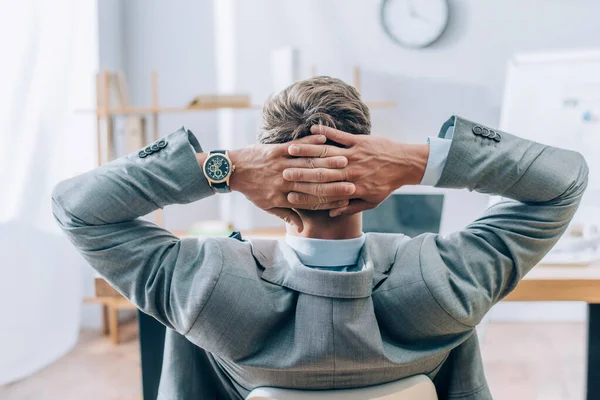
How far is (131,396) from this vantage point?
2.32m

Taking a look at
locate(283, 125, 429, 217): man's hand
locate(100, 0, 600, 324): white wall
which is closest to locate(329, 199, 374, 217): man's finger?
locate(283, 125, 429, 217): man's hand

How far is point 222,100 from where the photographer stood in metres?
2.83

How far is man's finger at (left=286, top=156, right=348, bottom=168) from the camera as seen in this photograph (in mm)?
809

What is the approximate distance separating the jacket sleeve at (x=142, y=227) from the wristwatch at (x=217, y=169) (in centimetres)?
1

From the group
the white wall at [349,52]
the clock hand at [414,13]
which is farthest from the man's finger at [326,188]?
the clock hand at [414,13]

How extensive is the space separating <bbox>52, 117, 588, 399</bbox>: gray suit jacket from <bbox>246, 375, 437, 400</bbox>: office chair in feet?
0.10

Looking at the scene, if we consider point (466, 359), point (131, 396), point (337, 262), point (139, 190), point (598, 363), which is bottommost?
point (131, 396)

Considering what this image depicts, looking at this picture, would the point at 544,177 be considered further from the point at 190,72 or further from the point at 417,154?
the point at 190,72

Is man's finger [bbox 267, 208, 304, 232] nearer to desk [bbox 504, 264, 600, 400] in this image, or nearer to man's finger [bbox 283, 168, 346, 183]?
man's finger [bbox 283, 168, 346, 183]

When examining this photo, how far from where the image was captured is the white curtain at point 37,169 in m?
2.36

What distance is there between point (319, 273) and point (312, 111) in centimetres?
23

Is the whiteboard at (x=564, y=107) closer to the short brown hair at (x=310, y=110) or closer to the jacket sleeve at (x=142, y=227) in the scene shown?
the short brown hair at (x=310, y=110)

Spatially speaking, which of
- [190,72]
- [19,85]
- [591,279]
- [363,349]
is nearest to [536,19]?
[190,72]

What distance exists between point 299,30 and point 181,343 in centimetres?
256
